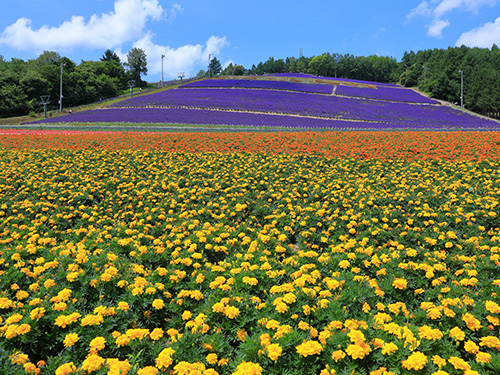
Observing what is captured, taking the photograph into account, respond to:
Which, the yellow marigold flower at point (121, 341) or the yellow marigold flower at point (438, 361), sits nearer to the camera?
the yellow marigold flower at point (438, 361)

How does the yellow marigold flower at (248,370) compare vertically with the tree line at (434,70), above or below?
below

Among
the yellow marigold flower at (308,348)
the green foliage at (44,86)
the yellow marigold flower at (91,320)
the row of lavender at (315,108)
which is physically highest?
the green foliage at (44,86)

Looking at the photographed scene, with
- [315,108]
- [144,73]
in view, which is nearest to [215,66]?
[144,73]

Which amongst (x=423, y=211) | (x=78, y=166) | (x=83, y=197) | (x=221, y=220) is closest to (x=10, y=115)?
(x=78, y=166)

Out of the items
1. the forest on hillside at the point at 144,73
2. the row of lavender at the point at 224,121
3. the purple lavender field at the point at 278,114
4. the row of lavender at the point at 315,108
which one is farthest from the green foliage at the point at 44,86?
the row of lavender at the point at 224,121

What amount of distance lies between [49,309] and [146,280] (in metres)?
1.25

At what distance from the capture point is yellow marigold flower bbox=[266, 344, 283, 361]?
2905mm

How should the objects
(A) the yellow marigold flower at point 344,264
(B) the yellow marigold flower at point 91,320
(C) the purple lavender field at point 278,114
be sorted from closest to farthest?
1. (B) the yellow marigold flower at point 91,320
2. (A) the yellow marigold flower at point 344,264
3. (C) the purple lavender field at point 278,114

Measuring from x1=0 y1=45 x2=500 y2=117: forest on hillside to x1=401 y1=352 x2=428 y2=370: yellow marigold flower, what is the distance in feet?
238

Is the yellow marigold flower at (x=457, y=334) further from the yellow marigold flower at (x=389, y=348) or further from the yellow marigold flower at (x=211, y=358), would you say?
the yellow marigold flower at (x=211, y=358)

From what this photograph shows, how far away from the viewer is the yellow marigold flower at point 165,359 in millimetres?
2887

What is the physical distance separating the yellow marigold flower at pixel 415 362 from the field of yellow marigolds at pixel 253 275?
0.02 meters

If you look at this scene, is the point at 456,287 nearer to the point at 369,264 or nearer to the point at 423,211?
the point at 369,264

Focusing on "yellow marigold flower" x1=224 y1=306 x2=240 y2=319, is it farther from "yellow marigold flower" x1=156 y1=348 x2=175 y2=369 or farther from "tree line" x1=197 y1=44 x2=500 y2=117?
"tree line" x1=197 y1=44 x2=500 y2=117
